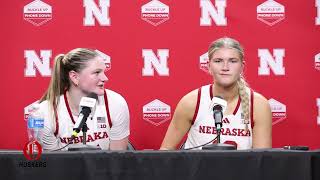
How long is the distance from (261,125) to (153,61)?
1096 millimetres

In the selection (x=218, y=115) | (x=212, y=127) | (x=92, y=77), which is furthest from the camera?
(x=92, y=77)

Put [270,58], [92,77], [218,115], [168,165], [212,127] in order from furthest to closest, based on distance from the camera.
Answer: [270,58] → [92,77] → [212,127] → [218,115] → [168,165]

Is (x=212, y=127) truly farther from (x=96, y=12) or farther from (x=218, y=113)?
(x=96, y=12)

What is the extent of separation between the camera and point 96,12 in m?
3.89

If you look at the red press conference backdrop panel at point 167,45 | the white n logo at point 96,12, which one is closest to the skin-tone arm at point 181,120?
the red press conference backdrop panel at point 167,45

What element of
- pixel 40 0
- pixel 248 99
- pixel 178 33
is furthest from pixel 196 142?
pixel 40 0

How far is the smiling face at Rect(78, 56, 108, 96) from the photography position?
317 cm

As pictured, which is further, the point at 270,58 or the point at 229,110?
the point at 270,58

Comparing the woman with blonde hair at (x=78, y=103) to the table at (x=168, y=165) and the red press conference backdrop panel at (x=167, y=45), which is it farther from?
the table at (x=168, y=165)

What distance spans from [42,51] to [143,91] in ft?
2.47

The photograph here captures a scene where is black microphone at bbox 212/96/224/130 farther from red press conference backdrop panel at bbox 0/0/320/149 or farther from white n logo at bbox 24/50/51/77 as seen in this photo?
white n logo at bbox 24/50/51/77

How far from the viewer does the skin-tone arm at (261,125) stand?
303cm

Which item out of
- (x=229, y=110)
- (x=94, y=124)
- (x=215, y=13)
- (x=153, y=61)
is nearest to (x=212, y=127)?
(x=229, y=110)

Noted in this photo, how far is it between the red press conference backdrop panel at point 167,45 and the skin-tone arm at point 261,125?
80 cm
